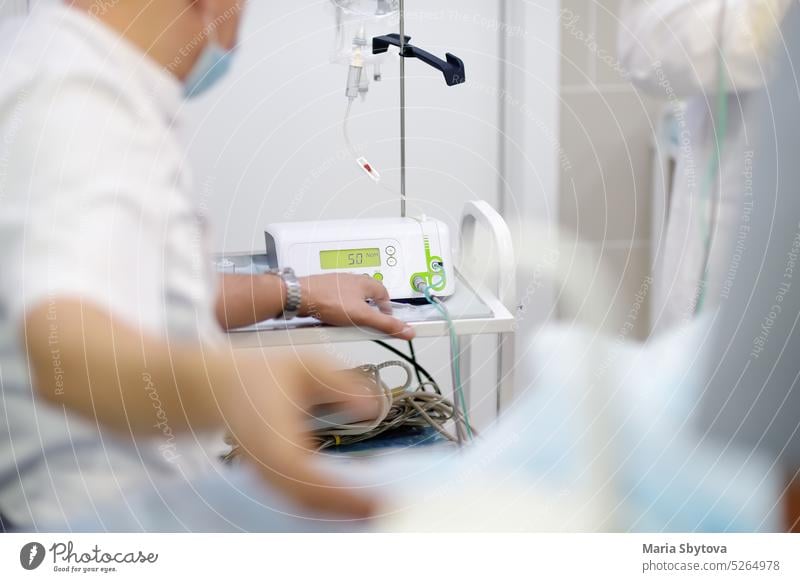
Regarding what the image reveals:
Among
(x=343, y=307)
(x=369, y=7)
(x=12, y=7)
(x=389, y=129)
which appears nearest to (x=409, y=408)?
(x=343, y=307)

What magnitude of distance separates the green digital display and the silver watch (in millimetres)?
40

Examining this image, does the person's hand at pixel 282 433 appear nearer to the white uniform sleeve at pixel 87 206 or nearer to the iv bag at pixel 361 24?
the white uniform sleeve at pixel 87 206

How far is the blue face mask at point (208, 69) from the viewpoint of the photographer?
35.4 inches

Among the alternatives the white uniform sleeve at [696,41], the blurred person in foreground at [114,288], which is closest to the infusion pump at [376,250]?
the blurred person in foreground at [114,288]

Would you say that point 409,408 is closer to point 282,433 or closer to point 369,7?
point 282,433

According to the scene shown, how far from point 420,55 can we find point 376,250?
216mm

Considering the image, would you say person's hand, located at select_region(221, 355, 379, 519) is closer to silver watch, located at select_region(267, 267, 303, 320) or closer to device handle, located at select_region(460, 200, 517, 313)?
silver watch, located at select_region(267, 267, 303, 320)

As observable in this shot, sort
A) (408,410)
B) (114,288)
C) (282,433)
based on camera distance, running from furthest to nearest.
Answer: (408,410) → (282,433) → (114,288)

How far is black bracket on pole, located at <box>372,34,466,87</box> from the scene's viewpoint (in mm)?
985

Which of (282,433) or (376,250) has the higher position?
(376,250)

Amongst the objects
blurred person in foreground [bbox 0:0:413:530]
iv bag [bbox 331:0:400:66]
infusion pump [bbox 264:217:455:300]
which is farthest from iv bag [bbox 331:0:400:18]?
infusion pump [bbox 264:217:455:300]

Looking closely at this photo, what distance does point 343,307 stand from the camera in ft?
3.32

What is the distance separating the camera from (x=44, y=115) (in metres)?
0.84

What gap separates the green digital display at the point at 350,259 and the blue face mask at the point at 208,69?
222 mm
